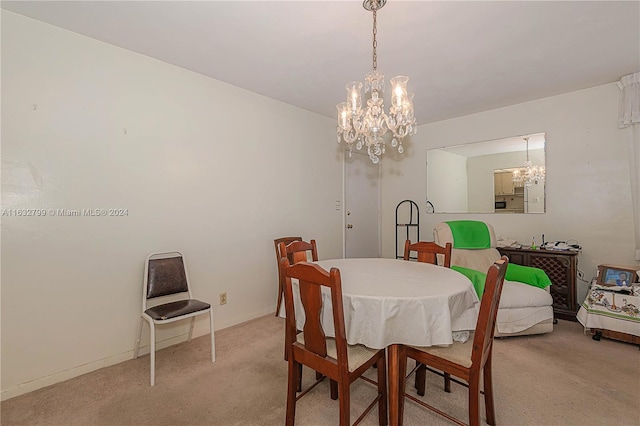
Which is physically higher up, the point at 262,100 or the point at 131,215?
the point at 262,100

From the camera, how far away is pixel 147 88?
250cm

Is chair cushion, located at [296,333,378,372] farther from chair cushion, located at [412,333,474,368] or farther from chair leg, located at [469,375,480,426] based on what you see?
chair leg, located at [469,375,480,426]

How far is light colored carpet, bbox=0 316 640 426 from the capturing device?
1697 millimetres

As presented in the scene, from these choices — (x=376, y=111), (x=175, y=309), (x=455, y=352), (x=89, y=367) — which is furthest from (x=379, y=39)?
(x=89, y=367)

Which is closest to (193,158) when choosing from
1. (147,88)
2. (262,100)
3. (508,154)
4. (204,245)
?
(147,88)

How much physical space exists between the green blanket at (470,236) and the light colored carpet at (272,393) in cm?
108

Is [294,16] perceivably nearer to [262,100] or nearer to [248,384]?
[262,100]

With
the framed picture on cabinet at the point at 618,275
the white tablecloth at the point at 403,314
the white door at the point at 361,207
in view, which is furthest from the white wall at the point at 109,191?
the framed picture on cabinet at the point at 618,275

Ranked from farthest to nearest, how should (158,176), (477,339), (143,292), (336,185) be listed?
(336,185) → (158,176) → (143,292) → (477,339)

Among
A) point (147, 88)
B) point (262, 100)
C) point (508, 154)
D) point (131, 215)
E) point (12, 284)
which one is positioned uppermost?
point (262, 100)

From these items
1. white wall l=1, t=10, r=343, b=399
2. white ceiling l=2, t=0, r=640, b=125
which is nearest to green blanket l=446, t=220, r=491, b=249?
white ceiling l=2, t=0, r=640, b=125

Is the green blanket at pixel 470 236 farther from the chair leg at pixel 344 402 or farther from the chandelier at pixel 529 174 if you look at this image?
the chair leg at pixel 344 402

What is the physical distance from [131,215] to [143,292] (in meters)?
0.64

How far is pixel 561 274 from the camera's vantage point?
3.10m
